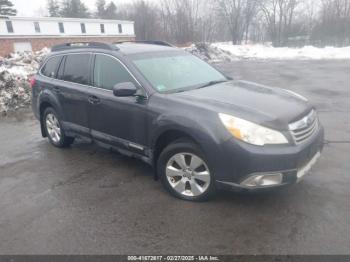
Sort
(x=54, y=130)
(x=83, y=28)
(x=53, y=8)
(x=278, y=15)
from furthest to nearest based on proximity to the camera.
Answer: (x=53, y=8)
(x=278, y=15)
(x=83, y=28)
(x=54, y=130)

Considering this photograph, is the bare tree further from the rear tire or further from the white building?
the rear tire

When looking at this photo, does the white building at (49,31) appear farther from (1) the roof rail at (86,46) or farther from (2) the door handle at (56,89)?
(2) the door handle at (56,89)

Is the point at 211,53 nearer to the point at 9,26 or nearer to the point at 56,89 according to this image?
the point at 9,26

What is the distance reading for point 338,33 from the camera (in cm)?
4156

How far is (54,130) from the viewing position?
6.16 metres

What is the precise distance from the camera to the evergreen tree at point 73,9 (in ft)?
210

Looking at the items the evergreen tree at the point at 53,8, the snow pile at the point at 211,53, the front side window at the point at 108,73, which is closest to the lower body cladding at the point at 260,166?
the front side window at the point at 108,73

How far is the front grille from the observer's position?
3544mm

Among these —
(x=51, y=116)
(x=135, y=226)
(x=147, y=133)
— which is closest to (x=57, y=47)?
(x=51, y=116)

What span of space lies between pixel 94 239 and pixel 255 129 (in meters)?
1.99

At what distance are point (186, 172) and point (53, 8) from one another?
7159 centimetres

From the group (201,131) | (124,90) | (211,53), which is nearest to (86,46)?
(124,90)

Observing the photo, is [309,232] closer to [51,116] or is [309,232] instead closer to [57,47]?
[51,116]

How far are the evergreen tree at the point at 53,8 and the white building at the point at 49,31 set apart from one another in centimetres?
2460
